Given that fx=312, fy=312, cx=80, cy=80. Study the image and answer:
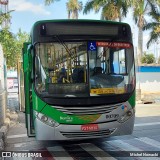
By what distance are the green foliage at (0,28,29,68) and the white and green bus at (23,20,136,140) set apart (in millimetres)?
7355

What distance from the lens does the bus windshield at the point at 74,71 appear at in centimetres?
686

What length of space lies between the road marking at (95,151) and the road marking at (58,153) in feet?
1.83

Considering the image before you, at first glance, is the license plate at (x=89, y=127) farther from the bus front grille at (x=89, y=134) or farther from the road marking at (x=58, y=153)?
the road marking at (x=58, y=153)

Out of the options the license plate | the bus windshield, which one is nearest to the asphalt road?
the license plate

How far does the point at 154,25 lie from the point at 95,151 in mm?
26104

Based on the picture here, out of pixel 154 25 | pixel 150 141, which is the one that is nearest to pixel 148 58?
pixel 154 25

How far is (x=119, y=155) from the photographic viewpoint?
23.7 feet

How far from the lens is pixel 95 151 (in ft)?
25.3

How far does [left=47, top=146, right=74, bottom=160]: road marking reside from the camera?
723 centimetres

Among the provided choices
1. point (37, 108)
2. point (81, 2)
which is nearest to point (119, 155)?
point (37, 108)

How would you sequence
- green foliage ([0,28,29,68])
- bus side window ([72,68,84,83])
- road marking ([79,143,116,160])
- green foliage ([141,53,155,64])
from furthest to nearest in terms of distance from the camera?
1. green foliage ([141,53,155,64])
2. green foliage ([0,28,29,68])
3. road marking ([79,143,116,160])
4. bus side window ([72,68,84,83])

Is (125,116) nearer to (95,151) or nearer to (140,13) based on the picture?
(95,151)

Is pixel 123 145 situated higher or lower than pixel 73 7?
lower

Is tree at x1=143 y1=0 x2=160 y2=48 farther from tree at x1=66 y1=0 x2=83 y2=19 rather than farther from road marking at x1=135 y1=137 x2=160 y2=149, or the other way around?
road marking at x1=135 y1=137 x2=160 y2=149
